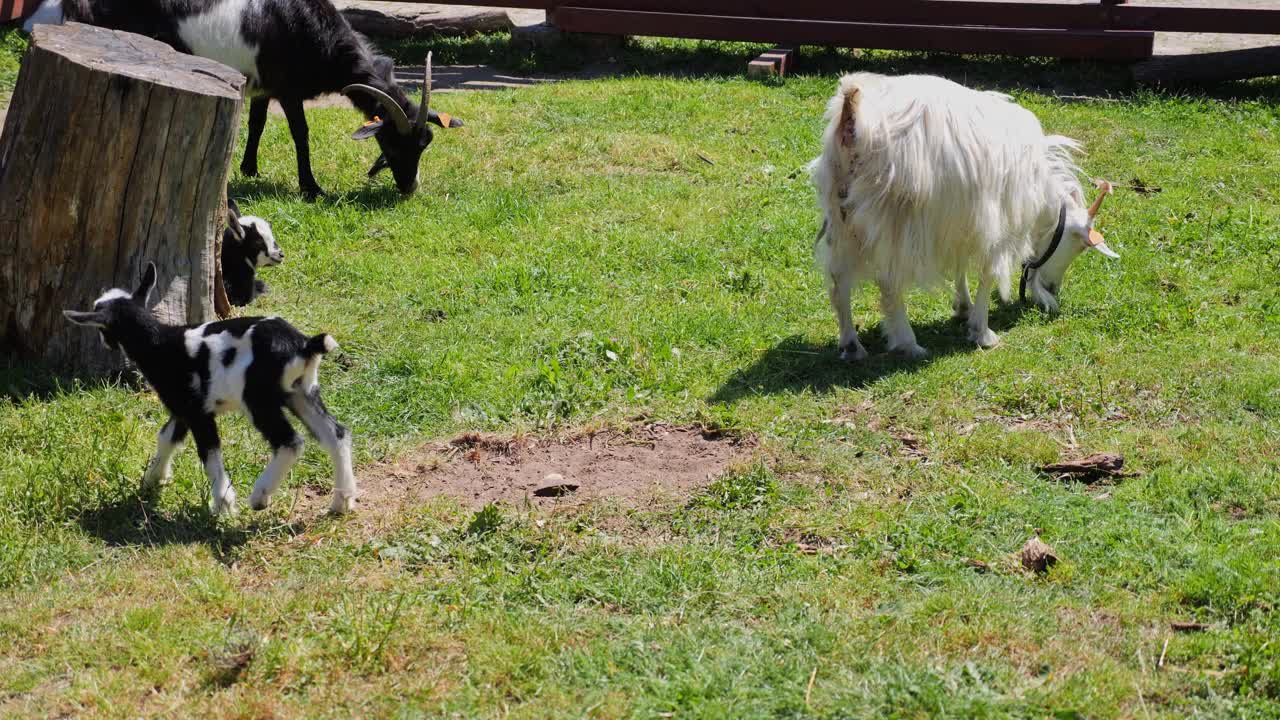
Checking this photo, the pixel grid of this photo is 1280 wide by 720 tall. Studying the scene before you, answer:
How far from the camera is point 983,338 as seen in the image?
7.14m

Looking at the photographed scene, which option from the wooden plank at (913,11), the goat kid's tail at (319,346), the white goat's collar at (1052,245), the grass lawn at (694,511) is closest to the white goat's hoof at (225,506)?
the grass lawn at (694,511)

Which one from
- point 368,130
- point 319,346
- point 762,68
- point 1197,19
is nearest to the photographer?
point 319,346

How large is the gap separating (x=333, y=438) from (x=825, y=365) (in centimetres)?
284

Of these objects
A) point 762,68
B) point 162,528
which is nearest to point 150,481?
point 162,528

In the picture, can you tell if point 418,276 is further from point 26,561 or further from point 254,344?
point 26,561

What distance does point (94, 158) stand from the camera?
6.20 metres

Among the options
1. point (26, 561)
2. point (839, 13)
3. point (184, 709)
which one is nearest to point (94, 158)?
point (26, 561)

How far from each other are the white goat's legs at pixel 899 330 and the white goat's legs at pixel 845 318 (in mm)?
174

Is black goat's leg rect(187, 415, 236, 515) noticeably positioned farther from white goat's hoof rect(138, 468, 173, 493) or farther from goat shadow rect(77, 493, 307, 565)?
white goat's hoof rect(138, 468, 173, 493)

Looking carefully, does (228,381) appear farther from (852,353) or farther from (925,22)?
(925,22)

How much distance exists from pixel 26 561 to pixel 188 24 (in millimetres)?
5947

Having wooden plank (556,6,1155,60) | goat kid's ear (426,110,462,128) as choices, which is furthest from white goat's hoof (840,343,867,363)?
wooden plank (556,6,1155,60)

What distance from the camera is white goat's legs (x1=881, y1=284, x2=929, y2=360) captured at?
6895 mm

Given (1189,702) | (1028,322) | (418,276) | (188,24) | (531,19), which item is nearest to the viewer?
(1189,702)
